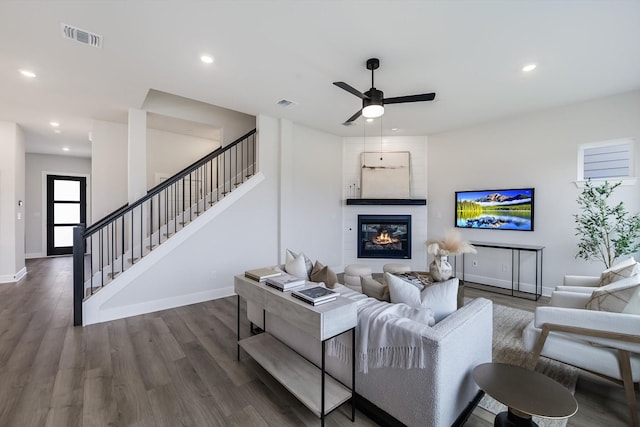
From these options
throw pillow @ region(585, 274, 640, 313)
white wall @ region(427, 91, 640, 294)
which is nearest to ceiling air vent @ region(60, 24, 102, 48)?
throw pillow @ region(585, 274, 640, 313)

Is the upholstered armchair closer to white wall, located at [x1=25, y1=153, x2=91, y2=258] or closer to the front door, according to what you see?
the front door

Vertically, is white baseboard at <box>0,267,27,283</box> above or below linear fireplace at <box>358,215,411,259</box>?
below

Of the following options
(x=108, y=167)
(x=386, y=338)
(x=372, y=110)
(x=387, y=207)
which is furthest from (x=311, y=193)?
(x=386, y=338)

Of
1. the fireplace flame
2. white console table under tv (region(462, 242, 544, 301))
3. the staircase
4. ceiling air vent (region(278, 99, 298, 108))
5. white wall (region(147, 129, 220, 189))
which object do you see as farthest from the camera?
the fireplace flame

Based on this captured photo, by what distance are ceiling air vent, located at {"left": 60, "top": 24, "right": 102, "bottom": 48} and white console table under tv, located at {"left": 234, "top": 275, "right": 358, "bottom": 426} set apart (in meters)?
2.71

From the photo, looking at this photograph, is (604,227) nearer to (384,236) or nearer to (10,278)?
(384,236)

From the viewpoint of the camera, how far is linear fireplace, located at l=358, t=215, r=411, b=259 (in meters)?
6.04

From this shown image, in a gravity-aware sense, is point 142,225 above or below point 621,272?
above

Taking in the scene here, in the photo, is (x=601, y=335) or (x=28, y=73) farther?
(x=28, y=73)

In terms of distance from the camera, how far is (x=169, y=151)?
6.03 m

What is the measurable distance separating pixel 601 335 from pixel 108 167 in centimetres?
707

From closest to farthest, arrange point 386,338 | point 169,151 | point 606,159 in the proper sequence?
1. point 386,338
2. point 606,159
3. point 169,151

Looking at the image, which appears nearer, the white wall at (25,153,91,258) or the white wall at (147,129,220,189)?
the white wall at (147,129,220,189)

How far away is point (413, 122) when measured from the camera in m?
5.12
